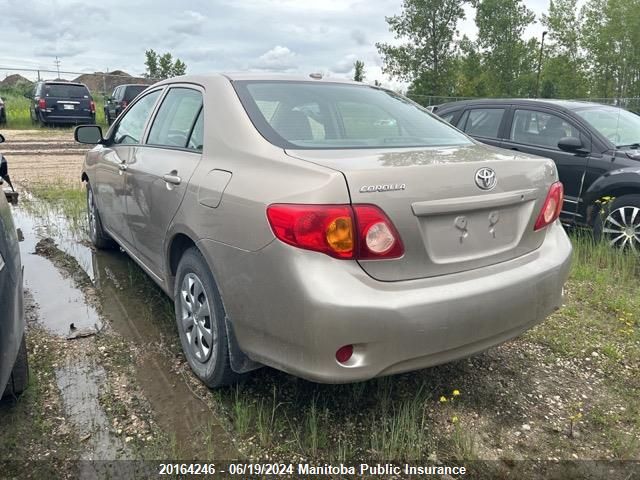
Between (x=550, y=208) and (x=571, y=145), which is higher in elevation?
(x=571, y=145)

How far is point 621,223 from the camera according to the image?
211 inches

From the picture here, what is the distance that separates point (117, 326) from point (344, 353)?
217 centimetres

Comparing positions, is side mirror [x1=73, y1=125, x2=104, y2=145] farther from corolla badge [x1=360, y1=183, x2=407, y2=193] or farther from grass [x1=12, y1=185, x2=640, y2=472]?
corolla badge [x1=360, y1=183, x2=407, y2=193]

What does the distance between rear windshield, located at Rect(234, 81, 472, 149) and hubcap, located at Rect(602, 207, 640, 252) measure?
2.96 meters

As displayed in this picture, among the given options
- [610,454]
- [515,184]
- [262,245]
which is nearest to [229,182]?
[262,245]

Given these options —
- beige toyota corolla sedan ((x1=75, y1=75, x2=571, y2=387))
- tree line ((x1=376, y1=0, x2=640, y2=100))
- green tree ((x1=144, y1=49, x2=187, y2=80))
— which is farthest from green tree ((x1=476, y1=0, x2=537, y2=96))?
beige toyota corolla sedan ((x1=75, y1=75, x2=571, y2=387))

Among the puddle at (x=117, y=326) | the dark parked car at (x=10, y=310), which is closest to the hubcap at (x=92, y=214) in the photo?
the puddle at (x=117, y=326)

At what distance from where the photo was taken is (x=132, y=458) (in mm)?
2377

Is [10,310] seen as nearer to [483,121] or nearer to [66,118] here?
[483,121]

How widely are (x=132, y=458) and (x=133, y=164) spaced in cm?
208

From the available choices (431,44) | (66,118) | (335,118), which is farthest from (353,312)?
(431,44)

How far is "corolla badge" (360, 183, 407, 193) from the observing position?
2.14 m

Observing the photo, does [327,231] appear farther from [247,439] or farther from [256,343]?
[247,439]

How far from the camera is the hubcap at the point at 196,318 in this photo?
110 inches
